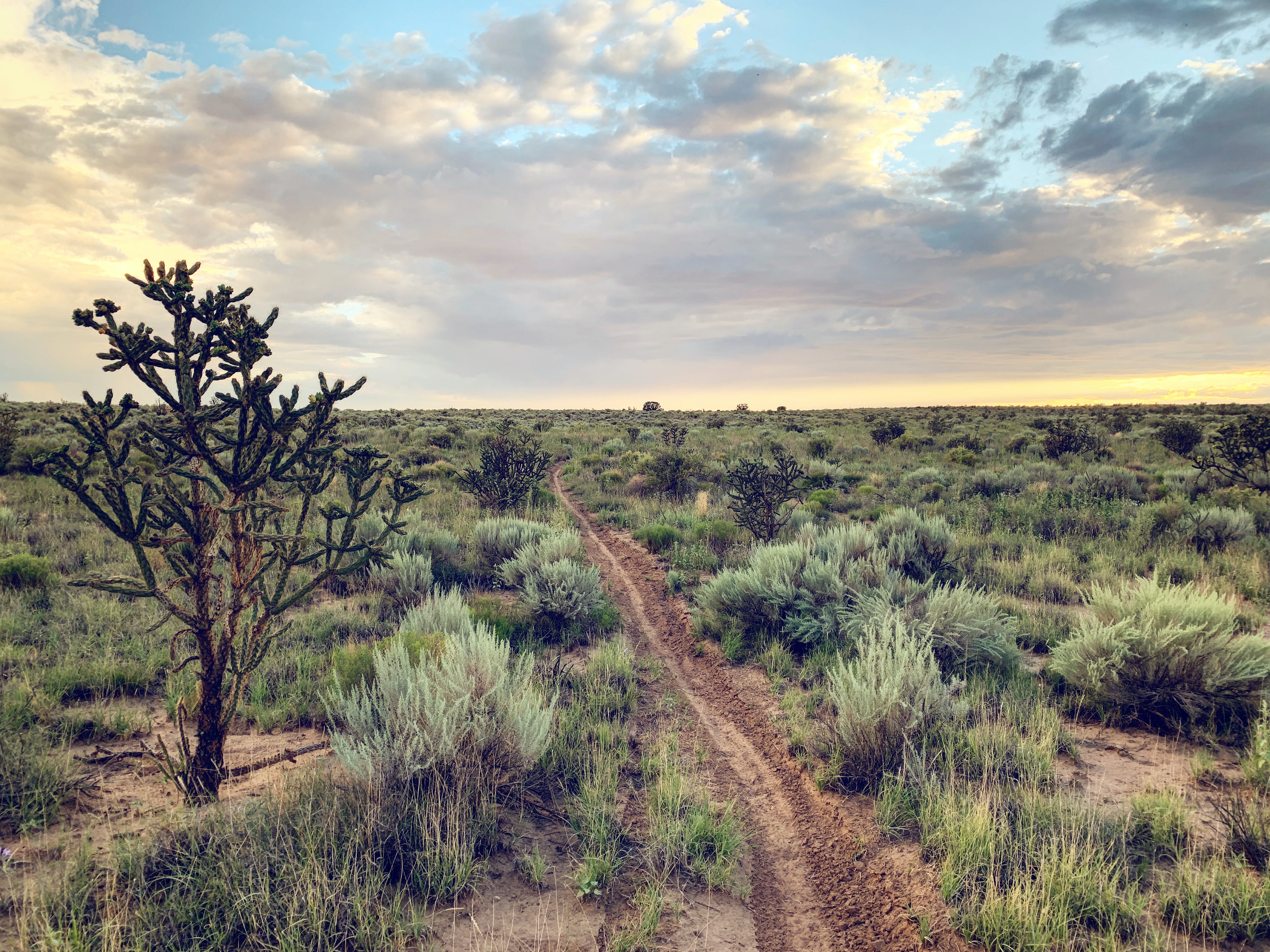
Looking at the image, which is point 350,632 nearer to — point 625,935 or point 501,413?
point 625,935

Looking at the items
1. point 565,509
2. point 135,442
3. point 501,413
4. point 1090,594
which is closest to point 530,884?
point 135,442

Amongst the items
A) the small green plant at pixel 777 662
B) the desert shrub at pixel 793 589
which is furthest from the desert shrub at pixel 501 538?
the small green plant at pixel 777 662

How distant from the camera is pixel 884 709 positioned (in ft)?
14.8

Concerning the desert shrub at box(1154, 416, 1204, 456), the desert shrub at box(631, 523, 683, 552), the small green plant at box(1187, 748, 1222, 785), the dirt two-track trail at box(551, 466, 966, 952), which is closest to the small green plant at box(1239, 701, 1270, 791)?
the small green plant at box(1187, 748, 1222, 785)

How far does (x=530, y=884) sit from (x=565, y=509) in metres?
11.2

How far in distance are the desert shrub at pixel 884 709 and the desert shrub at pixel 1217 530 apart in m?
8.45

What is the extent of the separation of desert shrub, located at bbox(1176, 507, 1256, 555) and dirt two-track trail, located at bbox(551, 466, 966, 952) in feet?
30.4

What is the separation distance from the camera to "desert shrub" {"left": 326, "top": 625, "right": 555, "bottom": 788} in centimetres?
386

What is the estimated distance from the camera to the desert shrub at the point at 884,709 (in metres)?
4.50

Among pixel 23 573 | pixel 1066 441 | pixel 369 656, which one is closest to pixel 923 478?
pixel 1066 441

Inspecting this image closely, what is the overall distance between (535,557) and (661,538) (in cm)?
321

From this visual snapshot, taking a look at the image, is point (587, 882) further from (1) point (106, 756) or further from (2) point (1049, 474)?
(2) point (1049, 474)

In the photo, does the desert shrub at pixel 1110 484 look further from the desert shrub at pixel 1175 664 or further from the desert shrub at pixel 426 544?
the desert shrub at pixel 426 544

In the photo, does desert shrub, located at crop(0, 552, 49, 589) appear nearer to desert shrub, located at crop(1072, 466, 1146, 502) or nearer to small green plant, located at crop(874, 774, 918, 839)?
small green plant, located at crop(874, 774, 918, 839)
